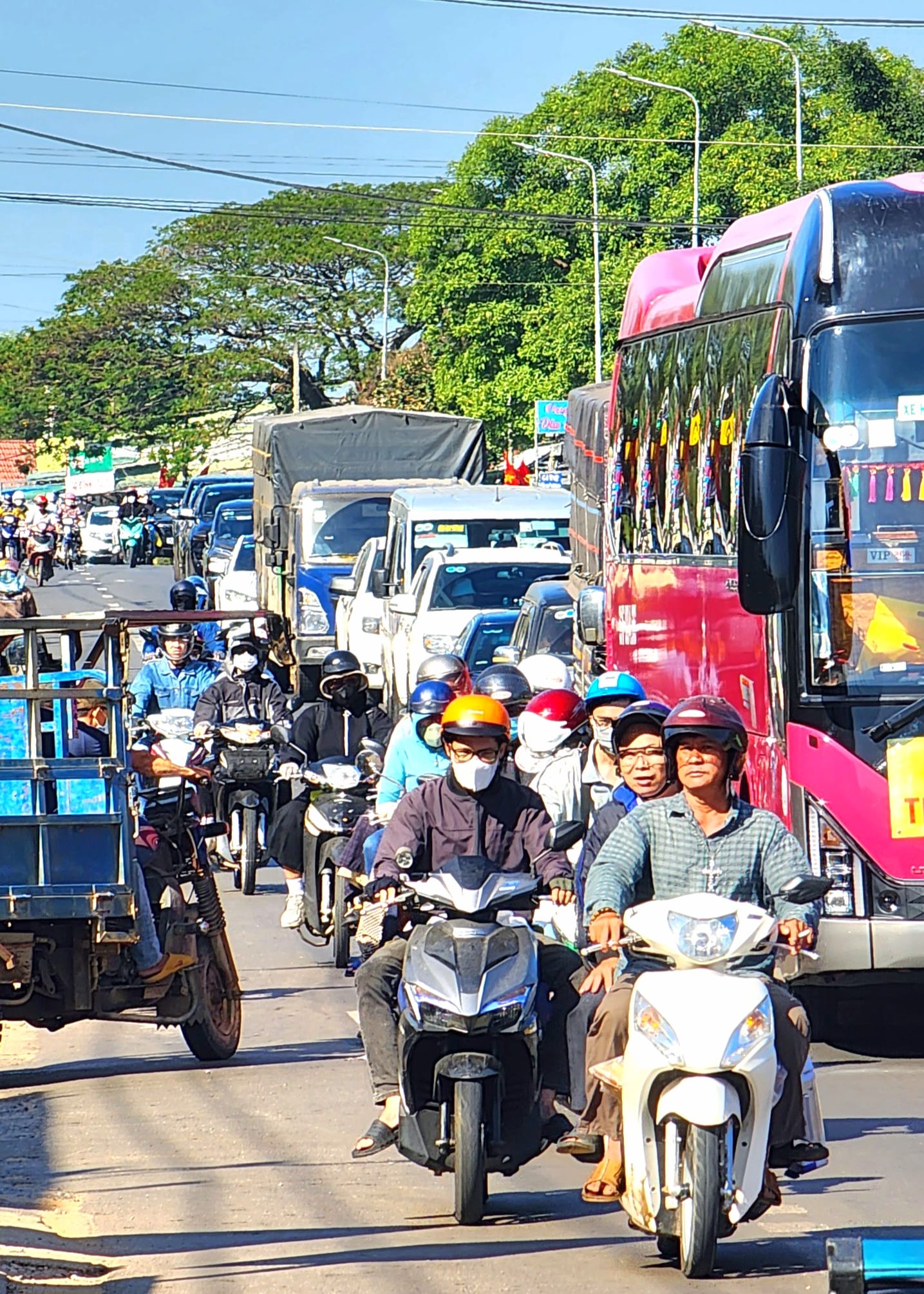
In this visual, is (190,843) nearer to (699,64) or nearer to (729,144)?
(729,144)

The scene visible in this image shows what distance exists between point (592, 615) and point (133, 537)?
4837 centimetres

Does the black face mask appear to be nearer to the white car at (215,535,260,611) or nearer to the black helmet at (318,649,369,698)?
the black helmet at (318,649,369,698)

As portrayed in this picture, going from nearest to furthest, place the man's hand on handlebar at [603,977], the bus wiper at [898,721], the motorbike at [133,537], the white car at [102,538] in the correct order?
the man's hand on handlebar at [603,977], the bus wiper at [898,721], the motorbike at [133,537], the white car at [102,538]

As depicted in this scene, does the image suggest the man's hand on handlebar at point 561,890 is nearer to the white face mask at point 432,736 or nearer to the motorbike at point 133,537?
the white face mask at point 432,736

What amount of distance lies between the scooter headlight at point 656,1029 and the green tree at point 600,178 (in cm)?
5104

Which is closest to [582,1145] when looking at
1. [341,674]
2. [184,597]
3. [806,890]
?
[806,890]

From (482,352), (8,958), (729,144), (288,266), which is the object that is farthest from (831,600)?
(288,266)

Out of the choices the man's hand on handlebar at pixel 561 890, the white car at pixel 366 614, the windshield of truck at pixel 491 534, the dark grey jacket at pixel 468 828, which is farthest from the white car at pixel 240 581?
the man's hand on handlebar at pixel 561 890

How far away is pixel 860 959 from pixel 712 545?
254 cm

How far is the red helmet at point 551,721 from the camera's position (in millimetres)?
9609

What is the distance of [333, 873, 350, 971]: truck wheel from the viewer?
464 inches

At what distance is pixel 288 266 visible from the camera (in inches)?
2771

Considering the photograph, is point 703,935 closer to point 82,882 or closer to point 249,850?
point 82,882

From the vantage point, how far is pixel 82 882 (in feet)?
29.0
